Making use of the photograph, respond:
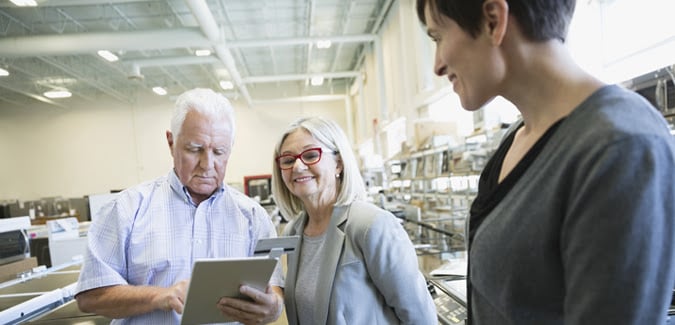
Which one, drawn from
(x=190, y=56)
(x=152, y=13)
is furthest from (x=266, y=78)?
(x=152, y=13)

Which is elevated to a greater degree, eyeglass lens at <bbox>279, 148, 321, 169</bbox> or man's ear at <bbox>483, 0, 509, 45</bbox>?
man's ear at <bbox>483, 0, 509, 45</bbox>

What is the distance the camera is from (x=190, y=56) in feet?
34.4

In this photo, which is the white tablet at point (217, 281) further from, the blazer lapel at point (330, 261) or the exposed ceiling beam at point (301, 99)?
the exposed ceiling beam at point (301, 99)

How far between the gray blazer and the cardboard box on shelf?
9.23 ft

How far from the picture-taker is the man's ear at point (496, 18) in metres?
0.64

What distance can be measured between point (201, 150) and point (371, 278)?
2.41 feet

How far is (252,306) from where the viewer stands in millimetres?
1258

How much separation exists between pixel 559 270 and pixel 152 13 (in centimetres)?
937

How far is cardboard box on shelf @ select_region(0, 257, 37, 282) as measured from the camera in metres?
3.14

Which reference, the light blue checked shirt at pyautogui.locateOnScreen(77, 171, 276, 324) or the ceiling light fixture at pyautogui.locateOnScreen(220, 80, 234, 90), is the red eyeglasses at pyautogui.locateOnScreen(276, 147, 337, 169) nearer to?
the light blue checked shirt at pyautogui.locateOnScreen(77, 171, 276, 324)

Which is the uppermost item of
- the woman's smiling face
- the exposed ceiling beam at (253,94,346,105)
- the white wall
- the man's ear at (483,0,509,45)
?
the exposed ceiling beam at (253,94,346,105)

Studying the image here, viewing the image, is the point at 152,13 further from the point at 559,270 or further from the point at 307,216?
the point at 559,270

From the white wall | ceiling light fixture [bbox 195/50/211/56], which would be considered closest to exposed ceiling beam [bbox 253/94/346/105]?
the white wall

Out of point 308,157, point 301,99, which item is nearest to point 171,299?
point 308,157
